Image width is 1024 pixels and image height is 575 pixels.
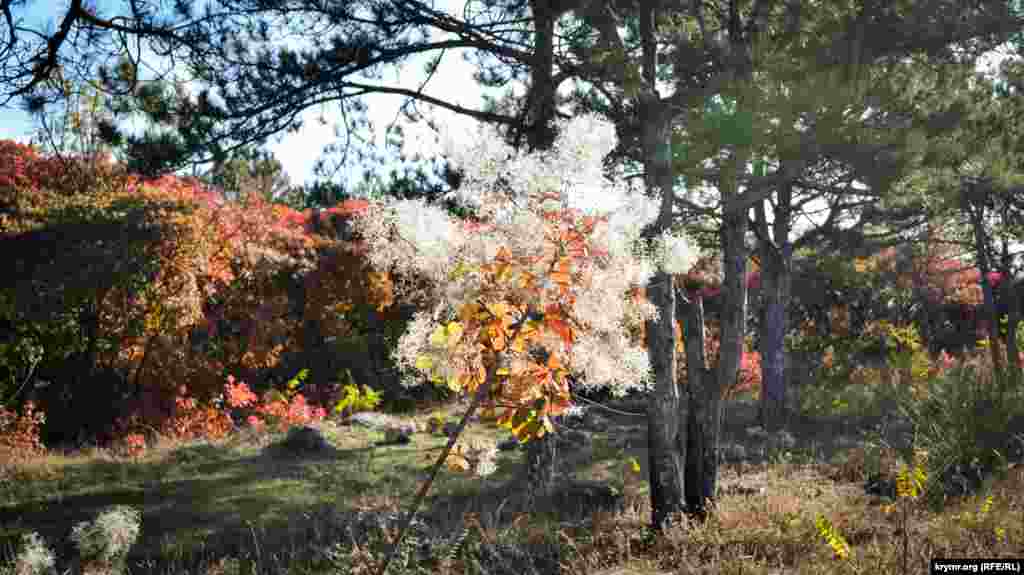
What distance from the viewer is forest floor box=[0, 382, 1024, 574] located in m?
3.84

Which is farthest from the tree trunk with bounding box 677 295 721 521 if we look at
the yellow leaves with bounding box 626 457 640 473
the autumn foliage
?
the autumn foliage

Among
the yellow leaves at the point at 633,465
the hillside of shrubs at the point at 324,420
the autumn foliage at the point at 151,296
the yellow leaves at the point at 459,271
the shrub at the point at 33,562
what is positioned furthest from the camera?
the autumn foliage at the point at 151,296

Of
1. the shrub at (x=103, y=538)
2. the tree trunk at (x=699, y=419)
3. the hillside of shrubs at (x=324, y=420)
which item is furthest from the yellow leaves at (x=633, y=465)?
the shrub at (x=103, y=538)

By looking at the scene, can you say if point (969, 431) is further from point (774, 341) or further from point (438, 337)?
point (438, 337)

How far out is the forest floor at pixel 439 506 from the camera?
12.6ft

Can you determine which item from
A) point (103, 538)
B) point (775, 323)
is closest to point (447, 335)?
point (103, 538)

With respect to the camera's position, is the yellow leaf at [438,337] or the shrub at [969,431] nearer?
the yellow leaf at [438,337]

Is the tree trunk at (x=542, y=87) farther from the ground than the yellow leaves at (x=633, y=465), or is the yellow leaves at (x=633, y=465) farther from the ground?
the tree trunk at (x=542, y=87)

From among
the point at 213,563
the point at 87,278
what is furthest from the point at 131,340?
the point at 213,563

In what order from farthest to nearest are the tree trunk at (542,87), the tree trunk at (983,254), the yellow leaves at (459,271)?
the tree trunk at (983,254) < the tree trunk at (542,87) < the yellow leaves at (459,271)

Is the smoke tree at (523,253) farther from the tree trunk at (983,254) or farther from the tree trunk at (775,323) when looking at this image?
the tree trunk at (983,254)

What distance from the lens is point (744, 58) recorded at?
538 centimetres

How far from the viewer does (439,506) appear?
564cm

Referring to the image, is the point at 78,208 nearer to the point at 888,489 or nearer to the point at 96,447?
the point at 96,447
